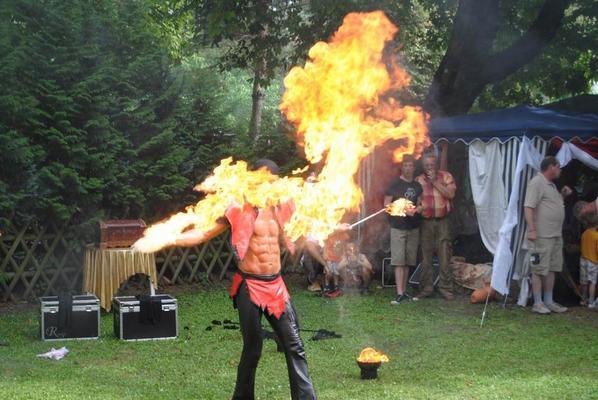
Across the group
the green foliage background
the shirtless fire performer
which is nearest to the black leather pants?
the shirtless fire performer

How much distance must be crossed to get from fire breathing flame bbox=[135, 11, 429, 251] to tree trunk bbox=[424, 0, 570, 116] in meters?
3.63

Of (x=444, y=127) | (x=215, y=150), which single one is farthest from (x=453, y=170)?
(x=215, y=150)

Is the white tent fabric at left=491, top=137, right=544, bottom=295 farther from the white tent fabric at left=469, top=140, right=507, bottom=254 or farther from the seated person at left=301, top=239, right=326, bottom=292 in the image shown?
the seated person at left=301, top=239, right=326, bottom=292

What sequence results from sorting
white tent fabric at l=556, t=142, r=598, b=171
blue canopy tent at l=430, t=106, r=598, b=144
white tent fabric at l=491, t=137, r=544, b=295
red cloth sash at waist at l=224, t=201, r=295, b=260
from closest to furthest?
1. red cloth sash at waist at l=224, t=201, r=295, b=260
2. white tent fabric at l=491, t=137, r=544, b=295
3. blue canopy tent at l=430, t=106, r=598, b=144
4. white tent fabric at l=556, t=142, r=598, b=171

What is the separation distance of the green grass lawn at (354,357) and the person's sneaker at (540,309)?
122 mm

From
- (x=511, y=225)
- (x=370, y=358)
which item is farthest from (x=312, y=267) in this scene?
(x=370, y=358)

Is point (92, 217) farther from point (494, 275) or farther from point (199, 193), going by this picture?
point (494, 275)

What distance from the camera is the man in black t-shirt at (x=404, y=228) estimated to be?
Result: 1052 centimetres

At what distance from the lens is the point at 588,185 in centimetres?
1134

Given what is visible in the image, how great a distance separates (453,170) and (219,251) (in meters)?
3.81

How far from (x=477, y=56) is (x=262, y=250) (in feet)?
28.5

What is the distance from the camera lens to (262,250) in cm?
557

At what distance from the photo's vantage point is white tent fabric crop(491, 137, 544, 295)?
31.1 ft

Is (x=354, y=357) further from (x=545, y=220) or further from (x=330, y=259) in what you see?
(x=330, y=259)
